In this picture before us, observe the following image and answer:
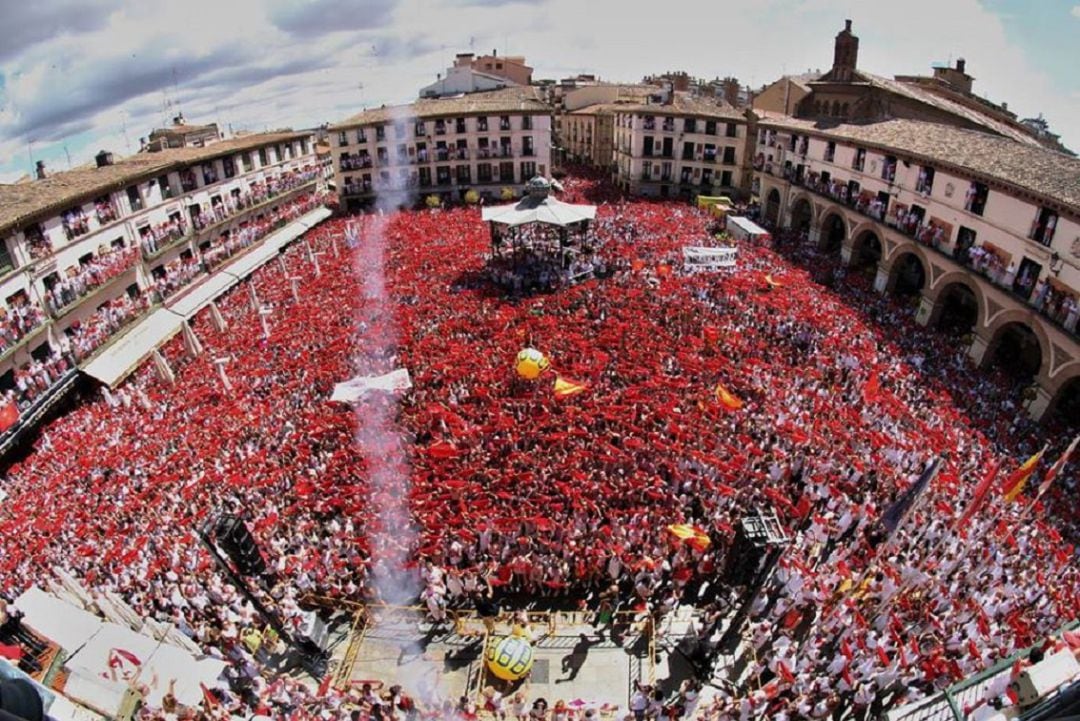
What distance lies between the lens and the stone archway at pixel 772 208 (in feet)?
188

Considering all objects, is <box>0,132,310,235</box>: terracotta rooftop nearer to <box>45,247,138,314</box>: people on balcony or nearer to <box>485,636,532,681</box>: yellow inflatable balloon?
<box>45,247,138,314</box>: people on balcony

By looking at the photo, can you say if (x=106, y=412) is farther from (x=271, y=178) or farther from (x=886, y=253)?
(x=886, y=253)

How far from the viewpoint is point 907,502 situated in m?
16.5

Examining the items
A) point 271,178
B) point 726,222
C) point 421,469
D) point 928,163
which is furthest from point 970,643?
point 271,178

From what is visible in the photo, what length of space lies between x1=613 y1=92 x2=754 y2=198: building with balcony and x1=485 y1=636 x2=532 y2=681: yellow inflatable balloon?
59107mm

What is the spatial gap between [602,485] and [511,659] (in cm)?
627

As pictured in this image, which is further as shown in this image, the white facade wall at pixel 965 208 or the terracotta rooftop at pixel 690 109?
the terracotta rooftop at pixel 690 109

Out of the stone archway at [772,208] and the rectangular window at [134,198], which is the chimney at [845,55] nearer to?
the stone archway at [772,208]

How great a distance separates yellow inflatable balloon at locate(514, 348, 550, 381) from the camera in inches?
972

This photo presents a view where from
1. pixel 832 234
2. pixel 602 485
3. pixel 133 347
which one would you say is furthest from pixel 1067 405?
pixel 133 347

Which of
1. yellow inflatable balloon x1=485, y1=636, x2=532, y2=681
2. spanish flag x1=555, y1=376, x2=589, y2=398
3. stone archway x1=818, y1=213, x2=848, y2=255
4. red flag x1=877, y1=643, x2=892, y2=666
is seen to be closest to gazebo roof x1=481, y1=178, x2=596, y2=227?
spanish flag x1=555, y1=376, x2=589, y2=398

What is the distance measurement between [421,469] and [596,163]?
70.3 meters

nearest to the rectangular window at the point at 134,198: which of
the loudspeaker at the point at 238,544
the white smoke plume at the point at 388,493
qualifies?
the white smoke plume at the point at 388,493

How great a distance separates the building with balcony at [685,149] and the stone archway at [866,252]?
21816mm
